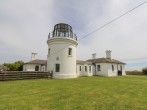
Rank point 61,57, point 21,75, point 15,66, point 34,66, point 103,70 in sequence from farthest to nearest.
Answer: point 15,66 < point 34,66 < point 103,70 < point 61,57 < point 21,75

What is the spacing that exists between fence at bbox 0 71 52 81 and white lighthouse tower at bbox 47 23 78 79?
1.71 m

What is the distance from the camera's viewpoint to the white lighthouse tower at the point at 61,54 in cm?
2333

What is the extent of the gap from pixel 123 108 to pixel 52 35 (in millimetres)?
→ 20145

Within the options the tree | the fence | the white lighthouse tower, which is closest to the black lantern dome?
the white lighthouse tower

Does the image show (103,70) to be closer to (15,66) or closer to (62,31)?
(62,31)

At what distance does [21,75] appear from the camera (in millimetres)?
20797

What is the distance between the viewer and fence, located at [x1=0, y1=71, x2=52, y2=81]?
62.4ft

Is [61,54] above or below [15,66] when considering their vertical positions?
above

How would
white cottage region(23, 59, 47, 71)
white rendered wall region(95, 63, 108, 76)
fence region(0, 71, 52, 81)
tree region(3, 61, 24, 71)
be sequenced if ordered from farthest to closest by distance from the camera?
tree region(3, 61, 24, 71), white cottage region(23, 59, 47, 71), white rendered wall region(95, 63, 108, 76), fence region(0, 71, 52, 81)

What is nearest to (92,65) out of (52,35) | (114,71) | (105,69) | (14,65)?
(105,69)

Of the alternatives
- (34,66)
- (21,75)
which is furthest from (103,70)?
(21,75)

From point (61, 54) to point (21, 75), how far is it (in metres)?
7.64

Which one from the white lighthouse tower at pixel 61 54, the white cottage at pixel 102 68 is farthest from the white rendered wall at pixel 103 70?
the white lighthouse tower at pixel 61 54

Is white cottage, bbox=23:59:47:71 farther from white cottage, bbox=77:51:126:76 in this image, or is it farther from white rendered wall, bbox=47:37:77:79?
white rendered wall, bbox=47:37:77:79
